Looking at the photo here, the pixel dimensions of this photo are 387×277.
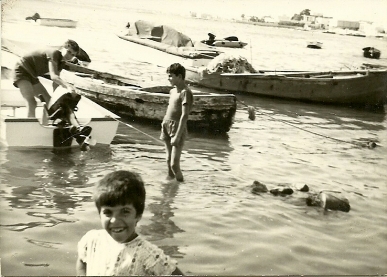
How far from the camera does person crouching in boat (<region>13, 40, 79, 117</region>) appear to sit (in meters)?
5.25

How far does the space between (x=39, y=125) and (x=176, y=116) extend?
5.48ft

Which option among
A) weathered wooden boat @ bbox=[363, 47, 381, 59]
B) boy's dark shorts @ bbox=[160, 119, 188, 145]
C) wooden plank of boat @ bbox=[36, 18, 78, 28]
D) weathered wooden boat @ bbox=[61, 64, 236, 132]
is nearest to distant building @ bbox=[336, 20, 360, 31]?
boy's dark shorts @ bbox=[160, 119, 188, 145]

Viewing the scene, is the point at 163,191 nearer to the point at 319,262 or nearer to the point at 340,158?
the point at 319,262

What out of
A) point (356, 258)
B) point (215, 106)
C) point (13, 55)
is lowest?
point (356, 258)

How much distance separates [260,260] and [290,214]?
3.38 feet

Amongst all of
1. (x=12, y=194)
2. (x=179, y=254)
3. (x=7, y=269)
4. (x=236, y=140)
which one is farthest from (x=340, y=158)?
(x=7, y=269)

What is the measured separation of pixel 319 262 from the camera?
3.52m

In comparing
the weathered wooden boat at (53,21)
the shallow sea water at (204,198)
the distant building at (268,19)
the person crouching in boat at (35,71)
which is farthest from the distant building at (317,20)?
the person crouching in boat at (35,71)

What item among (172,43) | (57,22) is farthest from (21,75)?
(172,43)

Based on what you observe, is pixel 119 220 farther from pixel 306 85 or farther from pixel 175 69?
pixel 306 85

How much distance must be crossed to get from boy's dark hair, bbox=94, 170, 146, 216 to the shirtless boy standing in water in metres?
→ 2.59

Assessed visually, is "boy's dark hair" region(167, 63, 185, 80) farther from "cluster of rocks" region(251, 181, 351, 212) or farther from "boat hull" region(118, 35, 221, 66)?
"boat hull" region(118, 35, 221, 66)

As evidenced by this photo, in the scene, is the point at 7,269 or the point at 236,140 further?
the point at 236,140

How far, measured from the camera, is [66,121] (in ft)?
18.0
